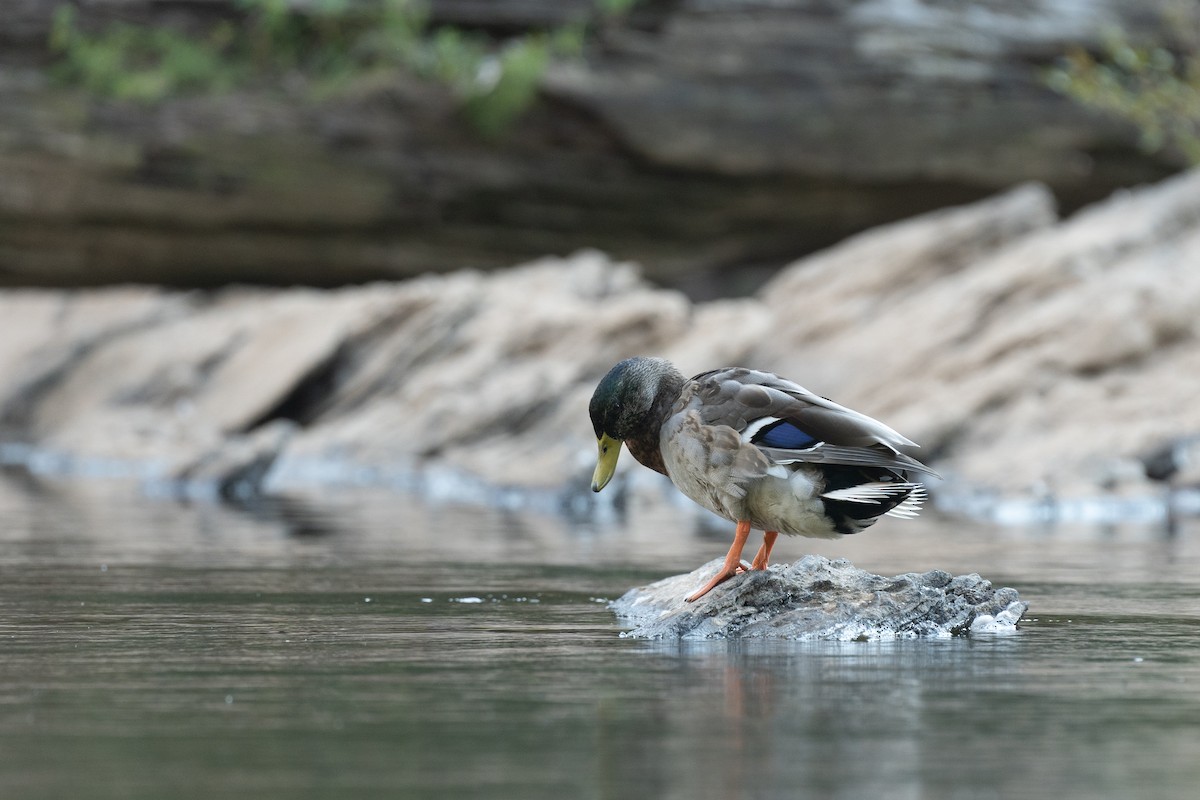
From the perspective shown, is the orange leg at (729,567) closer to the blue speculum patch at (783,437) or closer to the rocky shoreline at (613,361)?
the blue speculum patch at (783,437)

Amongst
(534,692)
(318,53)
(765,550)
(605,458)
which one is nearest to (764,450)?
(765,550)

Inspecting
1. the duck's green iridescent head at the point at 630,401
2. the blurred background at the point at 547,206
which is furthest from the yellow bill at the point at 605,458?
the blurred background at the point at 547,206

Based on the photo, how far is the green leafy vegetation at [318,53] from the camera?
19172 millimetres

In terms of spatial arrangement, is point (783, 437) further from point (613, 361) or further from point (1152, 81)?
point (1152, 81)

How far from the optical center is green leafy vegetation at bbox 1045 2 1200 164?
62.3 feet

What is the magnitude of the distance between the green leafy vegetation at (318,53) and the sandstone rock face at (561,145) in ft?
0.68

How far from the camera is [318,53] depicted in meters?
20.8

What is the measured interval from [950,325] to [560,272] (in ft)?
18.2

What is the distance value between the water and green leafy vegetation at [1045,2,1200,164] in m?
11.0

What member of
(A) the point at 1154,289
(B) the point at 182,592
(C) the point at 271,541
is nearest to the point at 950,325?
(A) the point at 1154,289

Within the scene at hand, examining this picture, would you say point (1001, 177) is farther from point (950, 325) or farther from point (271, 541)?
point (271, 541)

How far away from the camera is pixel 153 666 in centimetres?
542

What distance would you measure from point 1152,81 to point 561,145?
23.2ft

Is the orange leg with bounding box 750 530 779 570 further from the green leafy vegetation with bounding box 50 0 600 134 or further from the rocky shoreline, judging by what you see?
the green leafy vegetation with bounding box 50 0 600 134
